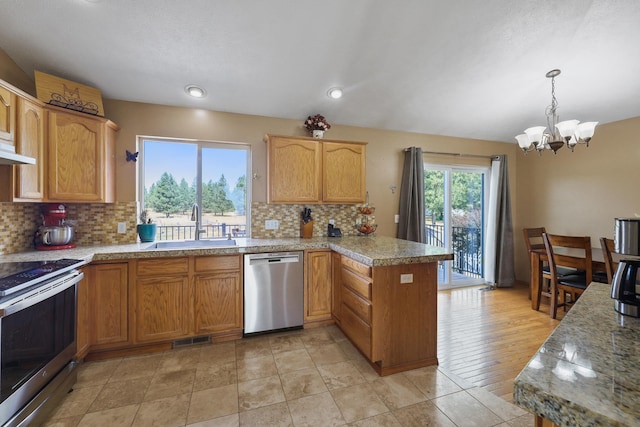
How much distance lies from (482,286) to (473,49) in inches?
141

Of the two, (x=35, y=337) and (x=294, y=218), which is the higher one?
(x=294, y=218)

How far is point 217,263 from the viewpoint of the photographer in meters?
2.65

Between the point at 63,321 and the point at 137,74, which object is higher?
the point at 137,74

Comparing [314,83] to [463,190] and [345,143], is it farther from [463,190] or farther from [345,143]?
[463,190]

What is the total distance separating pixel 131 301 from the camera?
2430 mm

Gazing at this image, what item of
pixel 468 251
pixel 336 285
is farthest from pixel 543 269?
pixel 336 285

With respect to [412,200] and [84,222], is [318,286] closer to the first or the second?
[412,200]

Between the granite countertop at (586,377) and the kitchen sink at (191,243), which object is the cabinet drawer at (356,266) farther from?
the granite countertop at (586,377)

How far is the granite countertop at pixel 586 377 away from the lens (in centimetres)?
54

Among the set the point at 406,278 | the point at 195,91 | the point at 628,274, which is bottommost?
the point at 406,278

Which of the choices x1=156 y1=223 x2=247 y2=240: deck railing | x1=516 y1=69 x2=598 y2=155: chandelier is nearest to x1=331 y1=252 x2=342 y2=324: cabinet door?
x1=156 y1=223 x2=247 y2=240: deck railing

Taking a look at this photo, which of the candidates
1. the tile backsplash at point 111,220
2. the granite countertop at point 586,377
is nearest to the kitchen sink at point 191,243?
the tile backsplash at point 111,220

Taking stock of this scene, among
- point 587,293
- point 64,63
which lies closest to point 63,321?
point 64,63

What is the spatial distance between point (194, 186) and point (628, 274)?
11.6 ft
